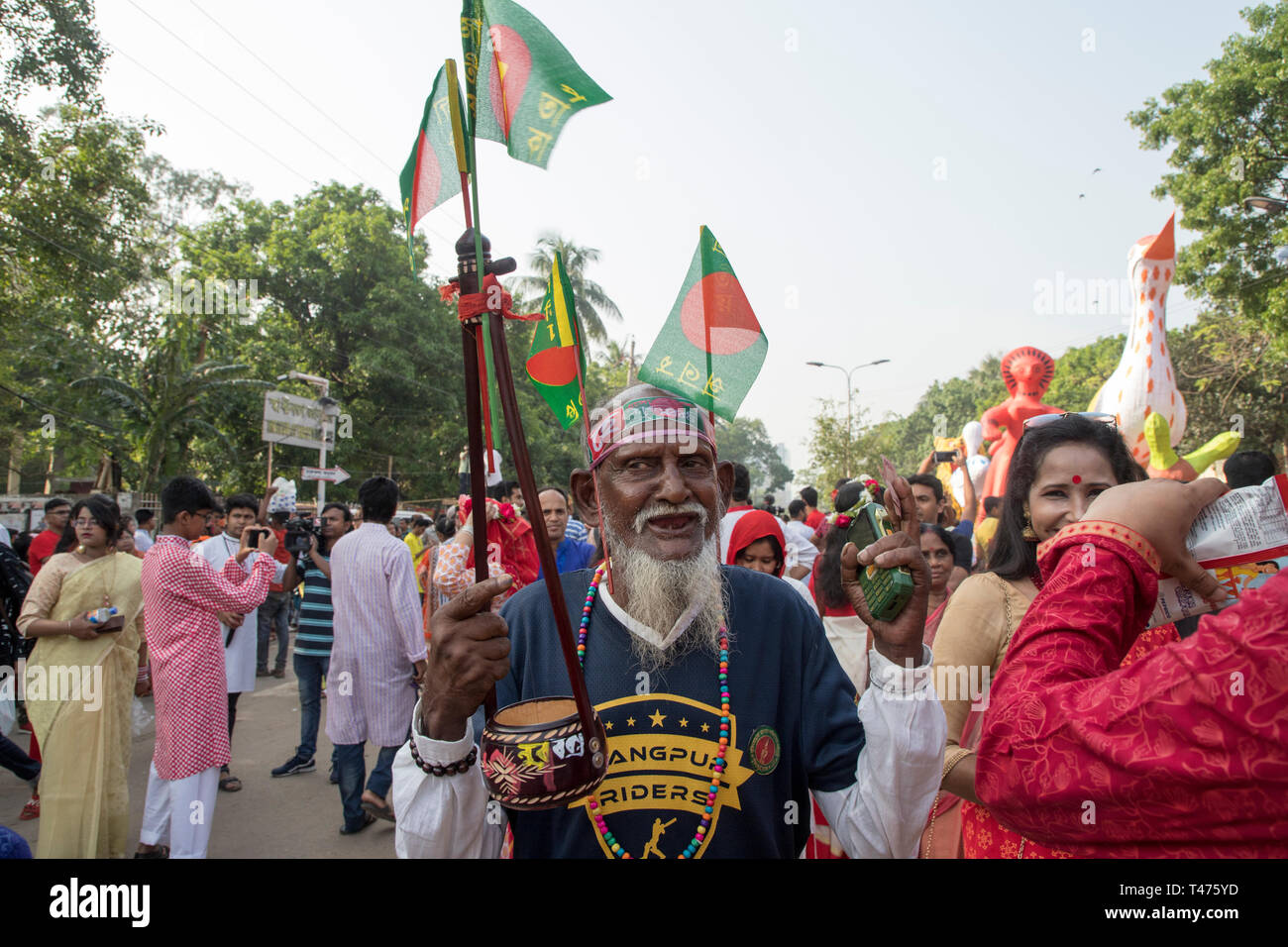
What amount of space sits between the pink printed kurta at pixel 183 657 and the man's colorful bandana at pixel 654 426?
323 cm

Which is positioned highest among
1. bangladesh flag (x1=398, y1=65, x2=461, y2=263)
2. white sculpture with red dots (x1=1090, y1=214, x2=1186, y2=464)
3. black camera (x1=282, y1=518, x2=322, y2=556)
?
white sculpture with red dots (x1=1090, y1=214, x2=1186, y2=464)

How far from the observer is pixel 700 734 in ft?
5.60

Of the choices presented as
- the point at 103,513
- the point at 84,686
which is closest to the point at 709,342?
the point at 103,513

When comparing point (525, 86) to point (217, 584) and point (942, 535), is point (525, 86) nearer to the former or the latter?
point (942, 535)

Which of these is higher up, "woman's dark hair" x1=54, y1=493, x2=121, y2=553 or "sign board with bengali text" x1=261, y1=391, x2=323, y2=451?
"sign board with bengali text" x1=261, y1=391, x2=323, y2=451

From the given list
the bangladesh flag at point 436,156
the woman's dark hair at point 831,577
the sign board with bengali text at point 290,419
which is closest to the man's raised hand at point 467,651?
the bangladesh flag at point 436,156

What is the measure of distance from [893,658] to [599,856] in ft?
2.46

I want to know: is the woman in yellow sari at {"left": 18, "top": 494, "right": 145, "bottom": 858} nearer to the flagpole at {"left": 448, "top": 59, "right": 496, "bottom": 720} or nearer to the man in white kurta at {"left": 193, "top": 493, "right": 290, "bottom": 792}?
the man in white kurta at {"left": 193, "top": 493, "right": 290, "bottom": 792}

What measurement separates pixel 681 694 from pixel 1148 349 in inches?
360

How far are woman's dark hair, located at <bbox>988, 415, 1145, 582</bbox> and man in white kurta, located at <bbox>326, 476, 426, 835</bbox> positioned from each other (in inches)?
151

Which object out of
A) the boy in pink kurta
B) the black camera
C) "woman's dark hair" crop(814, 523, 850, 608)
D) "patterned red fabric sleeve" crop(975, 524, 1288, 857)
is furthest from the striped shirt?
"patterned red fabric sleeve" crop(975, 524, 1288, 857)

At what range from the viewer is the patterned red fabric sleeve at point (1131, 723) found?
95 cm

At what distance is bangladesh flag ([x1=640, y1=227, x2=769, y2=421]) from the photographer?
1.98 m
